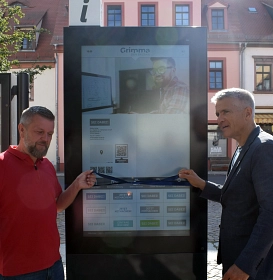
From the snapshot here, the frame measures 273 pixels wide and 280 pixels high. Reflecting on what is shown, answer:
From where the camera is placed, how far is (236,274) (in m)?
2.35

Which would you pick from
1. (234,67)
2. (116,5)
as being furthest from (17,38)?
(234,67)

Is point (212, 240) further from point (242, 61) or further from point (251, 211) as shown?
point (242, 61)

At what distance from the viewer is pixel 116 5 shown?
23766 millimetres

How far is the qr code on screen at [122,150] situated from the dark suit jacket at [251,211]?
71 centimetres

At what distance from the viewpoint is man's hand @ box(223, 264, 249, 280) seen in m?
2.33

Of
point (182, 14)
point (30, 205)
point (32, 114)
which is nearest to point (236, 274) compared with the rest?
point (30, 205)

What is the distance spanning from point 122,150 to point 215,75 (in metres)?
21.8

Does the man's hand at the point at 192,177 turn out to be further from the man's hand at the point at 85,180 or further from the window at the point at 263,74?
the window at the point at 263,74

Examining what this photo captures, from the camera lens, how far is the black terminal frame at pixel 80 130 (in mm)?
2771

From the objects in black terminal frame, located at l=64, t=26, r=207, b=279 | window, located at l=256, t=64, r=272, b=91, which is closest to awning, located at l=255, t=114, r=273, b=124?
window, located at l=256, t=64, r=272, b=91

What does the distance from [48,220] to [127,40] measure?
4.31 feet

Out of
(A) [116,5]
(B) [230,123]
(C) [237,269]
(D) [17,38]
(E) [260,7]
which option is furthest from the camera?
(E) [260,7]

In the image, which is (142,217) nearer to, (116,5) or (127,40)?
(127,40)

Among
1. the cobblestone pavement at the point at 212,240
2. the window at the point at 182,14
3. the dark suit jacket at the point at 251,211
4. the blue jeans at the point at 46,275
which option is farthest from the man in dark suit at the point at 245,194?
the window at the point at 182,14
